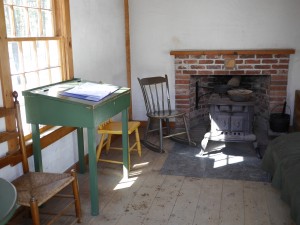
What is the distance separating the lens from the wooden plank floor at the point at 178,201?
283cm

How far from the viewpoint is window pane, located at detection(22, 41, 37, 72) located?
3033 mm

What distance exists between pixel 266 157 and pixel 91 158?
5.46ft

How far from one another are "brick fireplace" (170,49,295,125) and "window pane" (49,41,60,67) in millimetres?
2047

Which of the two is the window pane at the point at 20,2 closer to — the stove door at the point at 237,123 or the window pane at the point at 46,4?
the window pane at the point at 46,4

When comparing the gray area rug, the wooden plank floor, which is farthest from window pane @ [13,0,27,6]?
the gray area rug

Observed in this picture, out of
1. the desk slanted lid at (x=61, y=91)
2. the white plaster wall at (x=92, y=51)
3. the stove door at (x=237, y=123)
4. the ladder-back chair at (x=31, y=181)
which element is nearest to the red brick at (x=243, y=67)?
the stove door at (x=237, y=123)

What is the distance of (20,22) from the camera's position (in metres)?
2.94

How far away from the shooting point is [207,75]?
5363 millimetres

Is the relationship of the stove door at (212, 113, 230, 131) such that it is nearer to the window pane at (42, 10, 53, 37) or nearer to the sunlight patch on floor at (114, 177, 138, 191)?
the sunlight patch on floor at (114, 177, 138, 191)

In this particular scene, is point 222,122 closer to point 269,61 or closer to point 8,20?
point 269,61

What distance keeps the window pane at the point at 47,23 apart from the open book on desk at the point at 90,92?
0.61 m

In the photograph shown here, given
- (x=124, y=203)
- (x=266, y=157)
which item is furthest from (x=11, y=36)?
(x=266, y=157)

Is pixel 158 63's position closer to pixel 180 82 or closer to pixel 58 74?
pixel 180 82

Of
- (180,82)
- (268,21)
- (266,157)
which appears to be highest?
(268,21)
